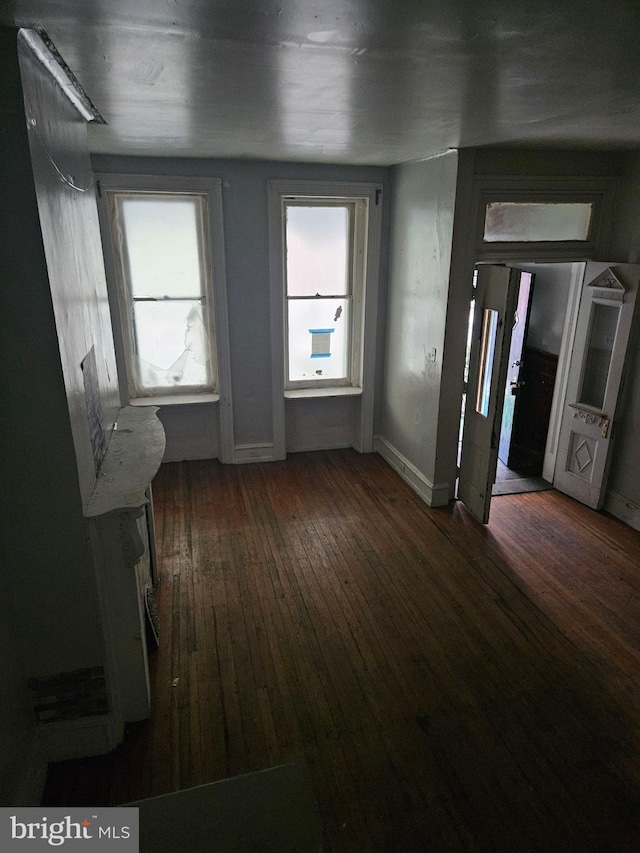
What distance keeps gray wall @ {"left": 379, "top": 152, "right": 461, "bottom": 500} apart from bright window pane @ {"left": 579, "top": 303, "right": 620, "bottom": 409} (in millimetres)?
1302

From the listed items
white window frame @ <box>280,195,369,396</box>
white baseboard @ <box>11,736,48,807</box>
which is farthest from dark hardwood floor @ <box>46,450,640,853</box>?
white window frame @ <box>280,195,369,396</box>

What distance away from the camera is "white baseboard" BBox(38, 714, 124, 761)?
92.2 inches

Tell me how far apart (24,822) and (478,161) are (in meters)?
4.33

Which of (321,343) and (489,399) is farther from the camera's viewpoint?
(321,343)

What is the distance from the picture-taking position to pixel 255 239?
4.87 metres

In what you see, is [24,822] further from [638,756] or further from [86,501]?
[638,756]

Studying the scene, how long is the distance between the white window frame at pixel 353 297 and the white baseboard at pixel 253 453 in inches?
2.8

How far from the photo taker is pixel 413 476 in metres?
4.94

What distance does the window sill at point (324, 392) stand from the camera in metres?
5.39

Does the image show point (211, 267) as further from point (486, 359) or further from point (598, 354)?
point (598, 354)

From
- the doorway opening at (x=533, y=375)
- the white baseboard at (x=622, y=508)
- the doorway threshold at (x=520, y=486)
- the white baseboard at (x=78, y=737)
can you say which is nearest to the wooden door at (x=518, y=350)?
the doorway opening at (x=533, y=375)

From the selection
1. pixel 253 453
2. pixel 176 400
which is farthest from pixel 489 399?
pixel 176 400

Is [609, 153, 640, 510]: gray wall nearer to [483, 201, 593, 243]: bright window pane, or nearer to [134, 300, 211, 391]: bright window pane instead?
[483, 201, 593, 243]: bright window pane

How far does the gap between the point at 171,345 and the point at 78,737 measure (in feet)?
11.3
